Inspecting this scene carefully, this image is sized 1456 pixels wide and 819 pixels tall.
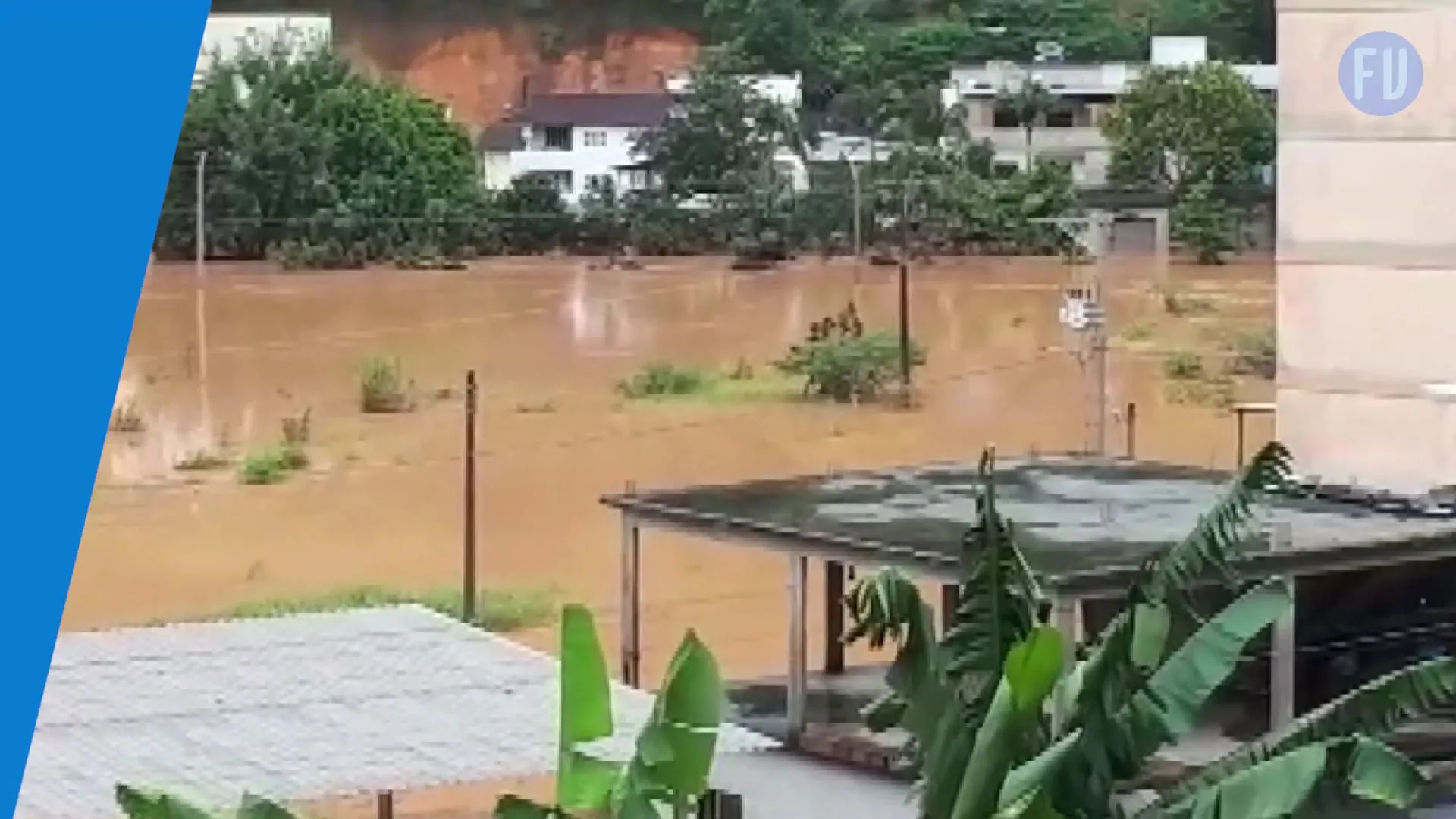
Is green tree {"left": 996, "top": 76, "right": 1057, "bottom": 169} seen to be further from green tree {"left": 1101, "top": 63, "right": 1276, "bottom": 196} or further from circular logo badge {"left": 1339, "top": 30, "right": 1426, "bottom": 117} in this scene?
circular logo badge {"left": 1339, "top": 30, "right": 1426, "bottom": 117}

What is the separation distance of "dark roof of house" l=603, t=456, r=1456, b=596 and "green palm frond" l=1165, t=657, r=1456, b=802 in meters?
1.47

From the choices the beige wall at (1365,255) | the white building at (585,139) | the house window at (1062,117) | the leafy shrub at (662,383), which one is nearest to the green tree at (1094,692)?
the beige wall at (1365,255)

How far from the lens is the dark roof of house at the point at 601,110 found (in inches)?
808

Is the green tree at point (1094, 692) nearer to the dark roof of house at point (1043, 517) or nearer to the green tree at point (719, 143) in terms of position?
the dark roof of house at point (1043, 517)

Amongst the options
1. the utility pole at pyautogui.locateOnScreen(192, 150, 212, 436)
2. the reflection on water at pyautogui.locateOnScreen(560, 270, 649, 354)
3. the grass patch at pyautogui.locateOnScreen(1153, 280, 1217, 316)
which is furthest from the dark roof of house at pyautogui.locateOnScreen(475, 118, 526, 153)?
the grass patch at pyautogui.locateOnScreen(1153, 280, 1217, 316)

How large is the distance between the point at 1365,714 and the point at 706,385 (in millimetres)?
14246

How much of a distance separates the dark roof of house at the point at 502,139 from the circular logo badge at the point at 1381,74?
14044 millimetres

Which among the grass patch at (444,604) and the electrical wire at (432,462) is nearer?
the grass patch at (444,604)

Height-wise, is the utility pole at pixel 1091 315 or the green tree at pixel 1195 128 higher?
the green tree at pixel 1195 128

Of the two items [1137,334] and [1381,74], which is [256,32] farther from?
[1381,74]

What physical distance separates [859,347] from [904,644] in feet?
43.9

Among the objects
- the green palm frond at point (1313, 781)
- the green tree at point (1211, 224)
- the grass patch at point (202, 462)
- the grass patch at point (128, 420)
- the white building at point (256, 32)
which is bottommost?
the grass patch at point (202, 462)

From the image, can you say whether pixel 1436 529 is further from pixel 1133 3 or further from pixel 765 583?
pixel 1133 3

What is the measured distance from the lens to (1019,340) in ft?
60.5
